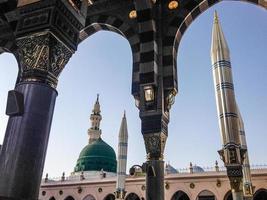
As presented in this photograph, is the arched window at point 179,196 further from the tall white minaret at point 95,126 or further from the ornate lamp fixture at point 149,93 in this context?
the ornate lamp fixture at point 149,93

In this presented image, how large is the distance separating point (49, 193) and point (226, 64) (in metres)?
24.5

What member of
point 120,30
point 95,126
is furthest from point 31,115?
point 95,126

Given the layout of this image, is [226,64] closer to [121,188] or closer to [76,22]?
[76,22]

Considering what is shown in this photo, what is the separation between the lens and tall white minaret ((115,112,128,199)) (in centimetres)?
1832

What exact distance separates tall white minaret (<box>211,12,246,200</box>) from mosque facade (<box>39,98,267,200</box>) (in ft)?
41.1

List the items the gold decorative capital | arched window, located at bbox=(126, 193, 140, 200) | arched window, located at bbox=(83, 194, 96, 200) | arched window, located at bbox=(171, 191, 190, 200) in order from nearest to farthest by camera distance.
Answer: the gold decorative capital
arched window, located at bbox=(171, 191, 190, 200)
arched window, located at bbox=(126, 193, 140, 200)
arched window, located at bbox=(83, 194, 96, 200)

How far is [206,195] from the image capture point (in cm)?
2272

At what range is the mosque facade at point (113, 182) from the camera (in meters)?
22.0

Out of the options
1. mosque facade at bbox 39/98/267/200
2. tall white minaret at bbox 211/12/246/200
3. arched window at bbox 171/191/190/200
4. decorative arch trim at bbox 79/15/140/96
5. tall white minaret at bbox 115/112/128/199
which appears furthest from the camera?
arched window at bbox 171/191/190/200

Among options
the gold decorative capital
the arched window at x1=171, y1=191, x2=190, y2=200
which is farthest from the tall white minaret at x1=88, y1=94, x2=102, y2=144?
the gold decorative capital

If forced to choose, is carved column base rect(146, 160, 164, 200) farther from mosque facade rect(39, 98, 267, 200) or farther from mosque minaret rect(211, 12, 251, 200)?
mosque facade rect(39, 98, 267, 200)

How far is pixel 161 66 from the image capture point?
261 inches

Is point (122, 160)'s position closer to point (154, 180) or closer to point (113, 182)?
point (113, 182)

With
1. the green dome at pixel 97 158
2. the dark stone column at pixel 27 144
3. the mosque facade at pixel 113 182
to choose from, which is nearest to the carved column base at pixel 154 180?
the dark stone column at pixel 27 144
